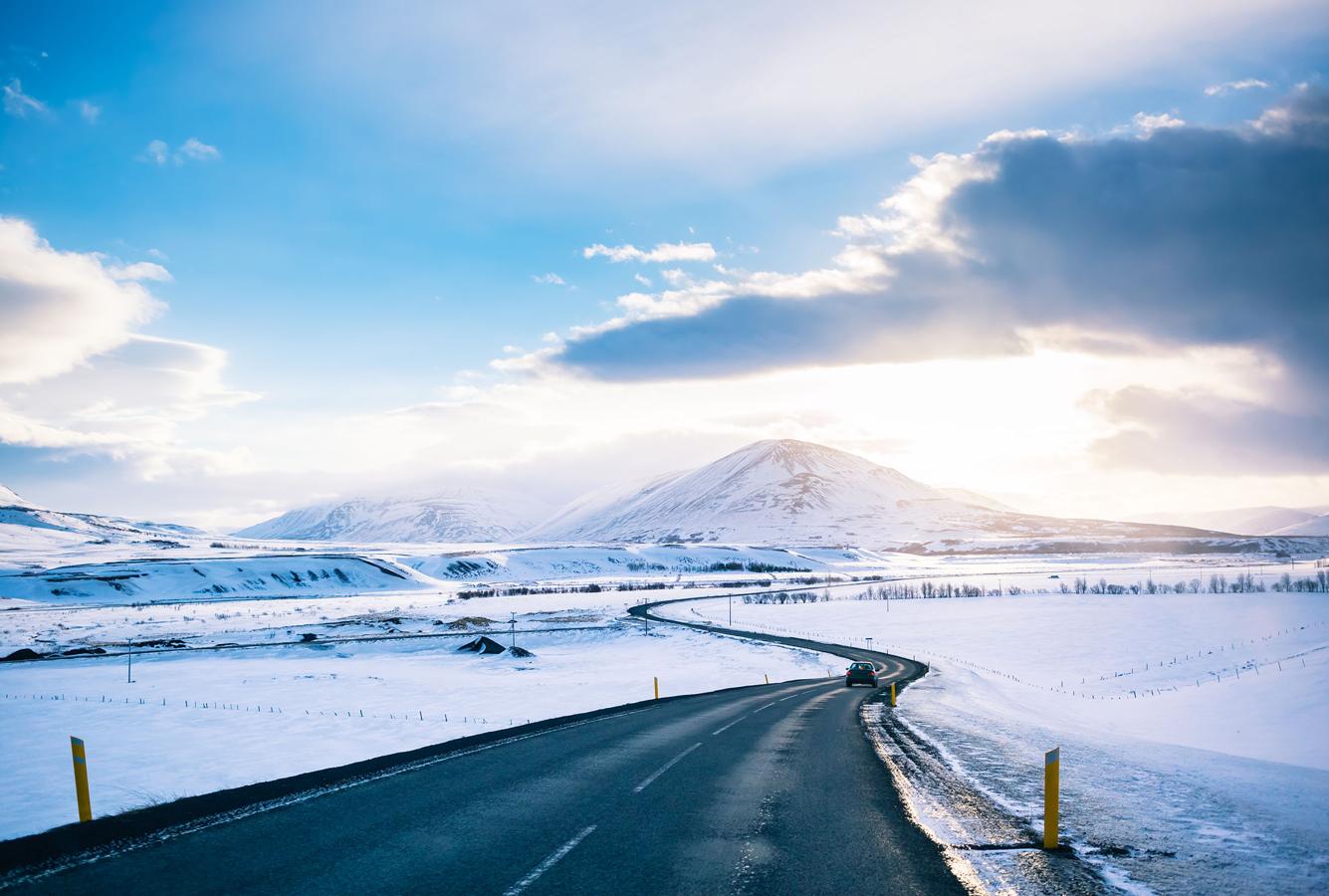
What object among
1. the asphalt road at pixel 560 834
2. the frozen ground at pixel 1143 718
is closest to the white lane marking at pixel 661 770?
the asphalt road at pixel 560 834

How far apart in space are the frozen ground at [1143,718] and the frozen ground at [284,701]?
43.7 feet

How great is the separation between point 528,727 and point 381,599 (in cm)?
9087

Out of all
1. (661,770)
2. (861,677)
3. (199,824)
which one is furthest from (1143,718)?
(199,824)

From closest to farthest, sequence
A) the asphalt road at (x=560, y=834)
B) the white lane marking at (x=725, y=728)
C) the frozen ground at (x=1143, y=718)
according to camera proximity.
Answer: the asphalt road at (x=560, y=834)
the frozen ground at (x=1143, y=718)
the white lane marking at (x=725, y=728)

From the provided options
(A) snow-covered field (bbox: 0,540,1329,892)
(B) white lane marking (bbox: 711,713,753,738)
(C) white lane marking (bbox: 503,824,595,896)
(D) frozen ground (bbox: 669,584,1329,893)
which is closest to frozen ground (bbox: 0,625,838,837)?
(A) snow-covered field (bbox: 0,540,1329,892)

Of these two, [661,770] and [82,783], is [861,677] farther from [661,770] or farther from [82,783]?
[82,783]

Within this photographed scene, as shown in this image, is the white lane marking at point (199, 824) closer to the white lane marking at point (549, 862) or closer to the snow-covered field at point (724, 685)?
the snow-covered field at point (724, 685)

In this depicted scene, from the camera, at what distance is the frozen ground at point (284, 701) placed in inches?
666

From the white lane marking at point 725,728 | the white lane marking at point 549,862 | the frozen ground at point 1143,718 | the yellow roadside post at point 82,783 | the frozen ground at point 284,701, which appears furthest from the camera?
the white lane marking at point 725,728

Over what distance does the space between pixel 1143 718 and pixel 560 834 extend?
3485 cm

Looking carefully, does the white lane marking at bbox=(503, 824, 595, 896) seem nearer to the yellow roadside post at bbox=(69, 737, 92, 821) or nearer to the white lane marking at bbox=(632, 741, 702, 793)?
the white lane marking at bbox=(632, 741, 702, 793)

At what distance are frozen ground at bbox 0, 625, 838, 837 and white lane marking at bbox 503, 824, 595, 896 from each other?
331 inches

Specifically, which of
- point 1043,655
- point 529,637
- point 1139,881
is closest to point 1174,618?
point 1043,655

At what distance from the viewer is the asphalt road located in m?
8.58
